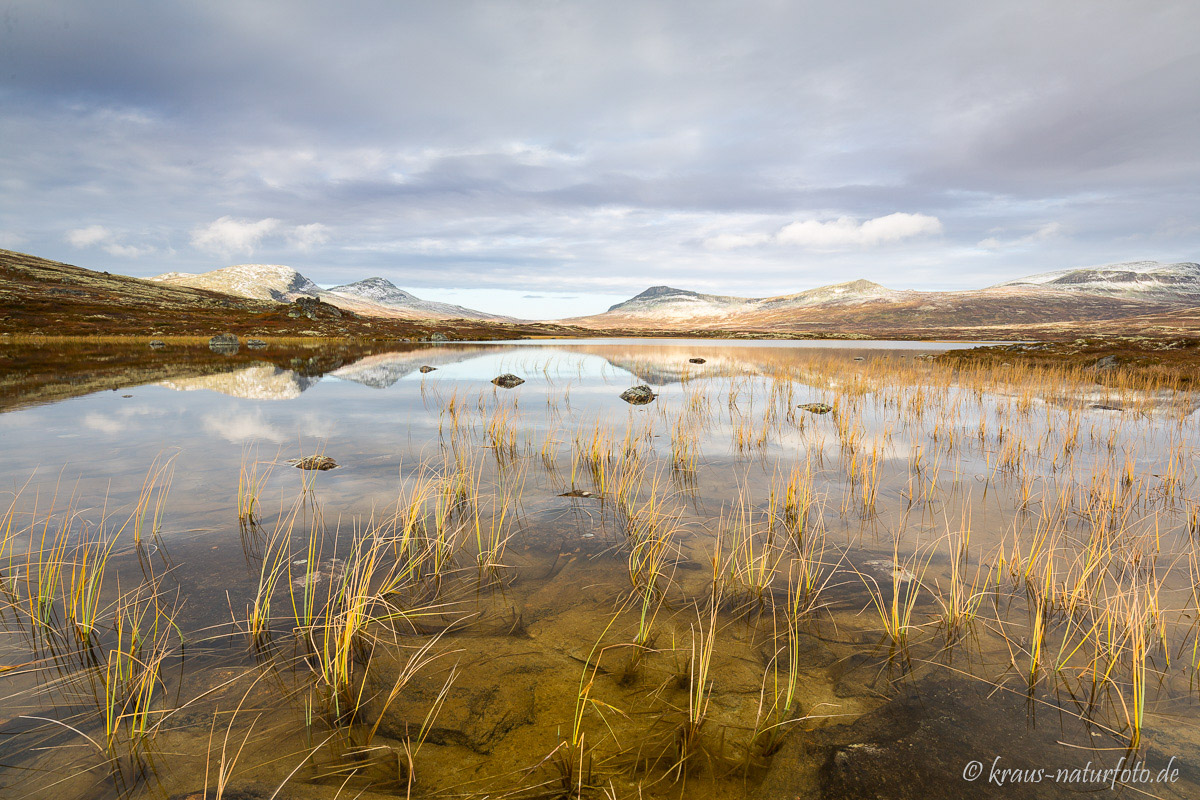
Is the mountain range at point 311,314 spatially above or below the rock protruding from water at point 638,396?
above

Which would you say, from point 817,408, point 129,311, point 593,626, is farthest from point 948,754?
point 129,311

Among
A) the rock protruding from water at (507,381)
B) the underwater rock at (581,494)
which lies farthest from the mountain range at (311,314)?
the underwater rock at (581,494)

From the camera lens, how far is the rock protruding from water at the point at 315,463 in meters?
8.48

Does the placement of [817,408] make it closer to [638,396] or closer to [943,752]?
[638,396]

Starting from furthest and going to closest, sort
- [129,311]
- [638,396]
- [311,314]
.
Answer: [311,314] < [129,311] < [638,396]

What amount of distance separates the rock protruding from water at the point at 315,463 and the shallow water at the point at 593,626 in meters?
0.40

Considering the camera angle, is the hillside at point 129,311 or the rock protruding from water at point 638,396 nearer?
the rock protruding from water at point 638,396

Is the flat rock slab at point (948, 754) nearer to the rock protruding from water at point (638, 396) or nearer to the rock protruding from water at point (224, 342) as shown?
the rock protruding from water at point (638, 396)

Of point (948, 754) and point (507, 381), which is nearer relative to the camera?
point (948, 754)

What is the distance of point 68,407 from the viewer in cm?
1373

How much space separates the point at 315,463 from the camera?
8.52 m

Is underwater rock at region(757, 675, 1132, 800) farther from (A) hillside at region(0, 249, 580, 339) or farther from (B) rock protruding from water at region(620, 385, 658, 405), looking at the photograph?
(A) hillside at region(0, 249, 580, 339)

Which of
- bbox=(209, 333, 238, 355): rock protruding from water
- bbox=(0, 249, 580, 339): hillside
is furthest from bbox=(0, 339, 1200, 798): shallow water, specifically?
bbox=(0, 249, 580, 339): hillside

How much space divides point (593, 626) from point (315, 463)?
645 cm
